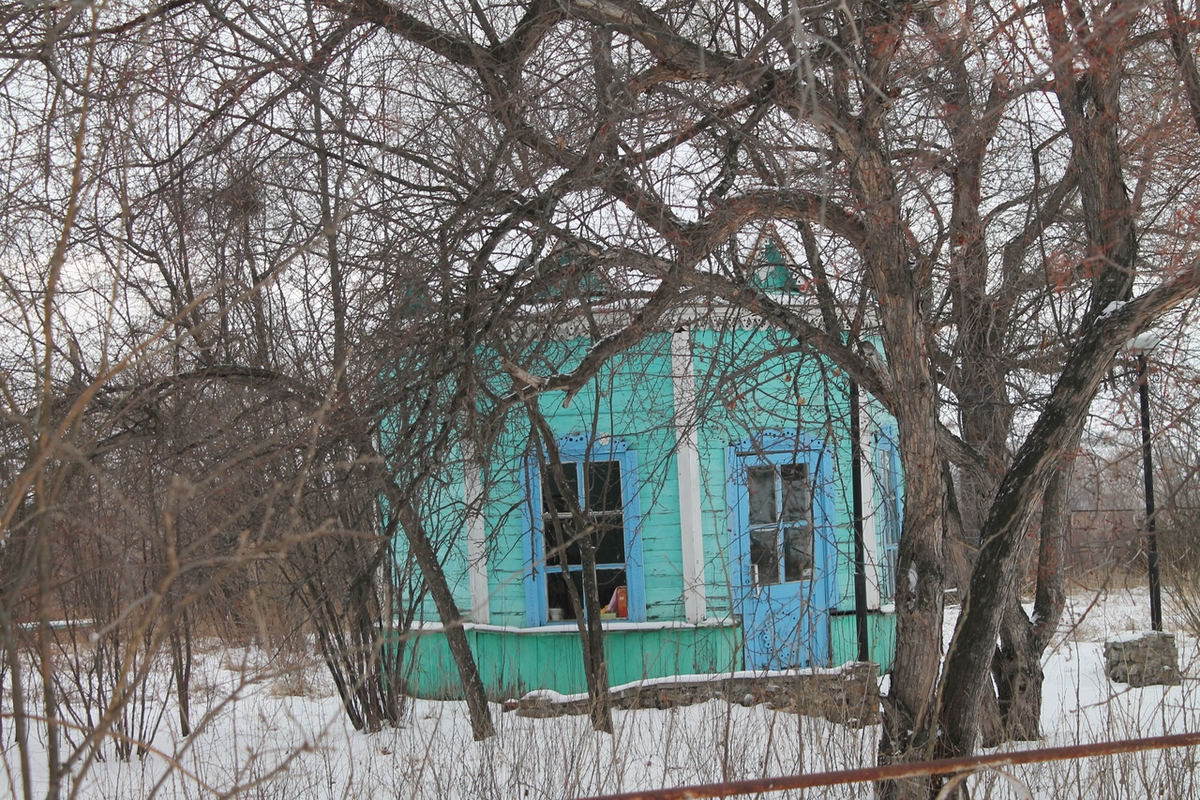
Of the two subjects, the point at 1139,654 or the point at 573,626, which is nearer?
the point at 1139,654

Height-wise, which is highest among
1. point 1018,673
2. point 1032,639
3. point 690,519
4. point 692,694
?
point 690,519

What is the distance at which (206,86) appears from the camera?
4.81m

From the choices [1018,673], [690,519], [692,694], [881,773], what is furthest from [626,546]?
[881,773]

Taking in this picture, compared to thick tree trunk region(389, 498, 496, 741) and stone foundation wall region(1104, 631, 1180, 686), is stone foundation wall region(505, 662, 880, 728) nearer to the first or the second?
thick tree trunk region(389, 498, 496, 741)

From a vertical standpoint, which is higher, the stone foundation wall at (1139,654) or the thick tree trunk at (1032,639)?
the thick tree trunk at (1032,639)

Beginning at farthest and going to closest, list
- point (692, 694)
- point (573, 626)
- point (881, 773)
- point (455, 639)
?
point (573, 626)
point (692, 694)
point (455, 639)
point (881, 773)

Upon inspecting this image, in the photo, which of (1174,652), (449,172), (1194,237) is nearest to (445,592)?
(449,172)

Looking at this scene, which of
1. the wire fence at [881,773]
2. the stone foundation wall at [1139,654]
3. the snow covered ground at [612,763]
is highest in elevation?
the wire fence at [881,773]

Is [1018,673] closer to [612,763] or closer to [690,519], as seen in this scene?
[612,763]

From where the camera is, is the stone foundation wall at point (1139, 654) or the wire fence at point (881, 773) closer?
the wire fence at point (881, 773)

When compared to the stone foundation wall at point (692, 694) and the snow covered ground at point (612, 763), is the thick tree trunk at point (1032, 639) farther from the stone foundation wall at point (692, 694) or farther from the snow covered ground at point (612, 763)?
the stone foundation wall at point (692, 694)

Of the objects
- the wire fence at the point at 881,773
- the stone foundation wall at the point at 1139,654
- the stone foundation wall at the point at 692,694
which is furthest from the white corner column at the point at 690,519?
the wire fence at the point at 881,773

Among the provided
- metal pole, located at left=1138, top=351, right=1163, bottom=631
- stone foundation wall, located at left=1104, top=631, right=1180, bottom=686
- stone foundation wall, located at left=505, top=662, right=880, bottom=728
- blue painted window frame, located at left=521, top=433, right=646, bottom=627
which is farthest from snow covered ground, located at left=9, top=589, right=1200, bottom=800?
blue painted window frame, located at left=521, top=433, right=646, bottom=627

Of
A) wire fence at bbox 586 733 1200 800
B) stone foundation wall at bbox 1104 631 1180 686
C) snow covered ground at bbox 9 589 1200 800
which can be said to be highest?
wire fence at bbox 586 733 1200 800
